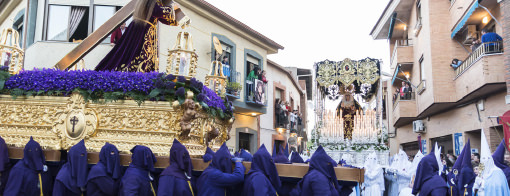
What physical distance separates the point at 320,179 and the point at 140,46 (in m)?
4.48

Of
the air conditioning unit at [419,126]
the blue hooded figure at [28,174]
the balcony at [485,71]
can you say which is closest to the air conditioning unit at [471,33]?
the balcony at [485,71]

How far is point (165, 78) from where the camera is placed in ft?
19.6

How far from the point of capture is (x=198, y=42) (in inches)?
594

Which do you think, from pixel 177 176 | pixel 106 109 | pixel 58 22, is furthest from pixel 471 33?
pixel 58 22

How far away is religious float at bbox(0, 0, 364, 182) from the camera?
581cm

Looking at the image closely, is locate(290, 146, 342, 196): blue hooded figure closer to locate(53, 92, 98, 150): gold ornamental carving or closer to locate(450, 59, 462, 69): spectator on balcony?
locate(53, 92, 98, 150): gold ornamental carving

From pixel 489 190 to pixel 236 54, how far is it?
12.3 metres

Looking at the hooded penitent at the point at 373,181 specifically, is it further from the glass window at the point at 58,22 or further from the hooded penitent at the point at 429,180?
the glass window at the point at 58,22

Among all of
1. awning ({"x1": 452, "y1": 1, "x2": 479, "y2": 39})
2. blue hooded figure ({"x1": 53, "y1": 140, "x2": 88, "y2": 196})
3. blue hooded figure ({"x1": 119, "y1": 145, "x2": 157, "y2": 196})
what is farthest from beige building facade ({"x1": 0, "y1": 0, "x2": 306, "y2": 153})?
awning ({"x1": 452, "y1": 1, "x2": 479, "y2": 39})

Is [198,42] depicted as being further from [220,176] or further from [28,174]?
[220,176]

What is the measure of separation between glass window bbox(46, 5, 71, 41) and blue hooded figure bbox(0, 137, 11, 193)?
755 cm

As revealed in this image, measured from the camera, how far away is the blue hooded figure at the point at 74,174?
5.14 metres

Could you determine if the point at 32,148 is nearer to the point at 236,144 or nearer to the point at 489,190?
the point at 489,190

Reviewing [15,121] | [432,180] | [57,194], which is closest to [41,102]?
[15,121]
